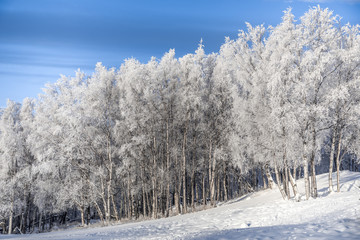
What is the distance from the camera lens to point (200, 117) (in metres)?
25.7

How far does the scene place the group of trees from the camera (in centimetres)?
1870

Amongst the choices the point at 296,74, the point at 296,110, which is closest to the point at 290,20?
the point at 296,74

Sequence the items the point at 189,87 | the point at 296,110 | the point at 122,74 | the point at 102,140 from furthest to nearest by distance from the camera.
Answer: the point at 122,74 → the point at 102,140 → the point at 189,87 → the point at 296,110

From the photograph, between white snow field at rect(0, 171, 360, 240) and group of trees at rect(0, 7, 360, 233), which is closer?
white snow field at rect(0, 171, 360, 240)

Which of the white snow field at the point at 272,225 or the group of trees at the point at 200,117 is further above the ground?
the group of trees at the point at 200,117

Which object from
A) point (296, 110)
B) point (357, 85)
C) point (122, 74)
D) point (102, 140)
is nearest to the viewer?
point (296, 110)

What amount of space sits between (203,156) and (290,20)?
15654 mm

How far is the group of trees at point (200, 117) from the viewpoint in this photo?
18.7m

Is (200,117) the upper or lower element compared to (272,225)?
upper

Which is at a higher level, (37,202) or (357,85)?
(357,85)

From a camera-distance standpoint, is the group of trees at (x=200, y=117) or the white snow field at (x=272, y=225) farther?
the group of trees at (x=200, y=117)

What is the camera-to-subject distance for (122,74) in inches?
1065

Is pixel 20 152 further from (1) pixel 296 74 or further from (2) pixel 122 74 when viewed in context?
(1) pixel 296 74

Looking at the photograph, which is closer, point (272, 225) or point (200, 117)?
point (272, 225)
